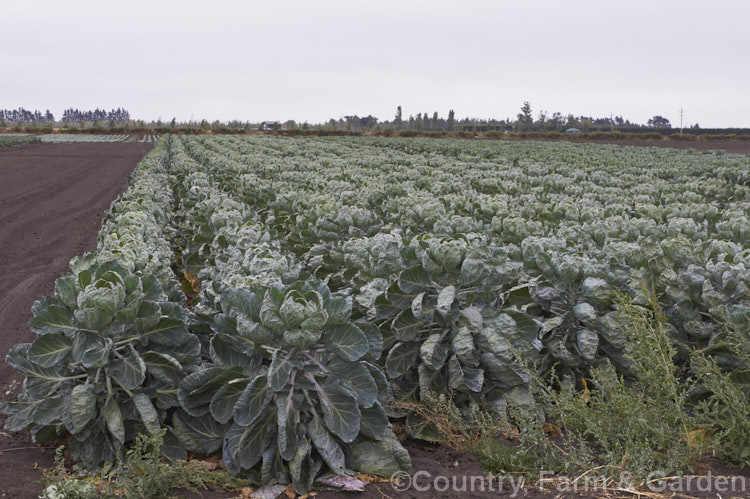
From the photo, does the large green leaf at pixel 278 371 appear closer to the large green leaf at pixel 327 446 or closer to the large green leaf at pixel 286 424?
the large green leaf at pixel 286 424

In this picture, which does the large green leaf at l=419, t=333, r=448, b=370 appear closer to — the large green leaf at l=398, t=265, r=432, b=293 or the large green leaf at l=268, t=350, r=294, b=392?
the large green leaf at l=398, t=265, r=432, b=293

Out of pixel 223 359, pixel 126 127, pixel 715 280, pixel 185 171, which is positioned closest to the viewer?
pixel 223 359

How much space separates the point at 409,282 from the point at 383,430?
3.74 ft

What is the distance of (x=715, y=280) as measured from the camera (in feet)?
14.6

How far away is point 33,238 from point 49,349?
9.76 metres

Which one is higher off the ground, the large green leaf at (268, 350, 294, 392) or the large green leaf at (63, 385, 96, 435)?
the large green leaf at (268, 350, 294, 392)

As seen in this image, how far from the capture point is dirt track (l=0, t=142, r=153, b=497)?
355cm

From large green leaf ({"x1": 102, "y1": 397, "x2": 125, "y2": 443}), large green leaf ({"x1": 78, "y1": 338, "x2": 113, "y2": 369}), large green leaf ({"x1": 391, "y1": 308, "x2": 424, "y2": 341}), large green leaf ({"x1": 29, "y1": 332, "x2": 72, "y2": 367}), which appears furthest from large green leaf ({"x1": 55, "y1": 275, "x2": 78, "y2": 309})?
large green leaf ({"x1": 391, "y1": 308, "x2": 424, "y2": 341})

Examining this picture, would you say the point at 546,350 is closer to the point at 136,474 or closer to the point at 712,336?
the point at 712,336

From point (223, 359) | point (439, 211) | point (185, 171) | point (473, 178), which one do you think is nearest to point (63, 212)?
point (185, 171)

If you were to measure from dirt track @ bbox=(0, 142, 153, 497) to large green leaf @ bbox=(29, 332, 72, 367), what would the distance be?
61 cm

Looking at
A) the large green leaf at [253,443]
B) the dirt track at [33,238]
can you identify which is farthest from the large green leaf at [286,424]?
the dirt track at [33,238]

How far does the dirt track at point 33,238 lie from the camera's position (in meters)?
3.55

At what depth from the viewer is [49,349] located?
11.1 ft
